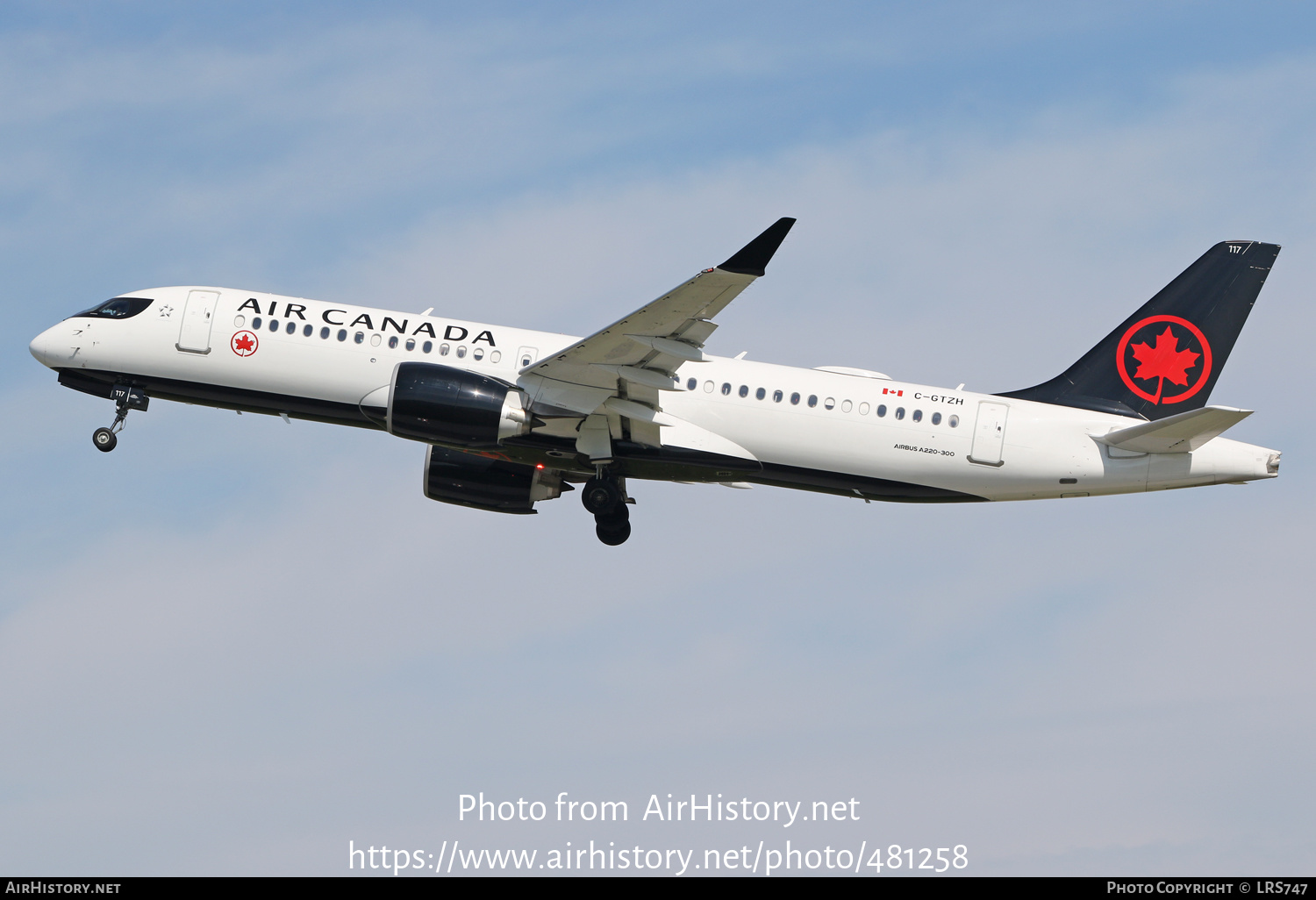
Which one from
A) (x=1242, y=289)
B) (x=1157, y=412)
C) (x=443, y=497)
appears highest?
(x=1242, y=289)

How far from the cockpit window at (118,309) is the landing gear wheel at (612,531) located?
13040 mm

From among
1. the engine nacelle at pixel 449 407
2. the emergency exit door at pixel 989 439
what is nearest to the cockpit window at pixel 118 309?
the engine nacelle at pixel 449 407

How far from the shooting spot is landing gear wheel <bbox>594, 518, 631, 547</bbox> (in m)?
38.9

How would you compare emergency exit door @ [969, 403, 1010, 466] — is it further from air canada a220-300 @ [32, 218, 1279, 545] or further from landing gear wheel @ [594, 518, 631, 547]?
landing gear wheel @ [594, 518, 631, 547]

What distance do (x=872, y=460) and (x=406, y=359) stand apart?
38.4ft

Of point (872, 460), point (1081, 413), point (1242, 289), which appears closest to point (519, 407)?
point (872, 460)

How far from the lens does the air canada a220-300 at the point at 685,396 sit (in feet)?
114

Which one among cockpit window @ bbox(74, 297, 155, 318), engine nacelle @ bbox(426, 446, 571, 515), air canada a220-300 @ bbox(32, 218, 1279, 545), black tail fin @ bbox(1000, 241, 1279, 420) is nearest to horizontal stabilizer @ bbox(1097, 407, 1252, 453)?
air canada a220-300 @ bbox(32, 218, 1279, 545)

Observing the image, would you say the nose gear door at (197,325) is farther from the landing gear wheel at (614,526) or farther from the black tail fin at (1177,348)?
the black tail fin at (1177,348)

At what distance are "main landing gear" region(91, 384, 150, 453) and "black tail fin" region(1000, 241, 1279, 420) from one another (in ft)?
73.3

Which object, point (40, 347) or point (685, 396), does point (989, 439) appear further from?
point (40, 347)

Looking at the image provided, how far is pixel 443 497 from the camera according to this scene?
4016 centimetres

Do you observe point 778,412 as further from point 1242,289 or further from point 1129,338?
point 1242,289

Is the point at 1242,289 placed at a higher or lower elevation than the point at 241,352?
higher
